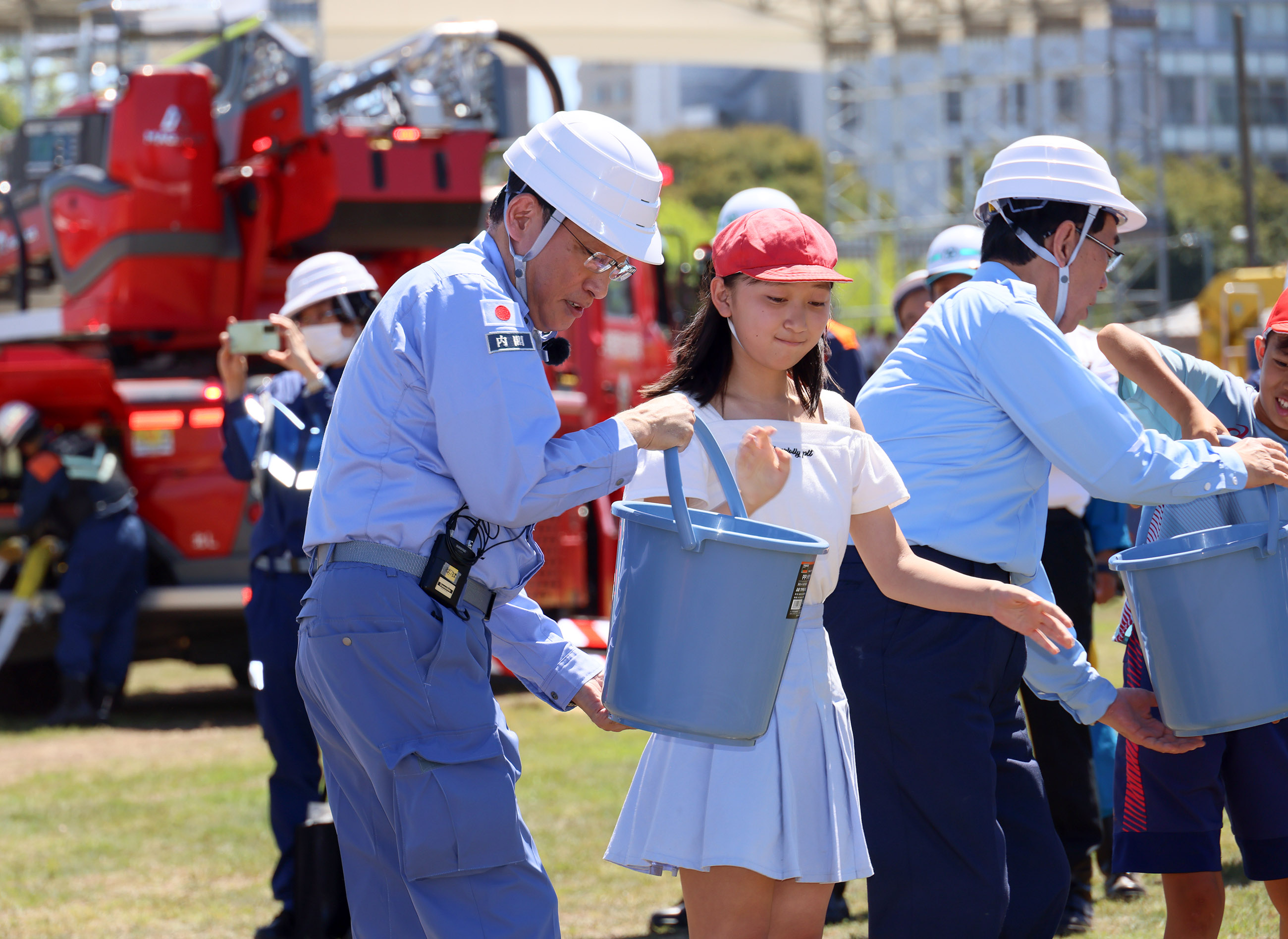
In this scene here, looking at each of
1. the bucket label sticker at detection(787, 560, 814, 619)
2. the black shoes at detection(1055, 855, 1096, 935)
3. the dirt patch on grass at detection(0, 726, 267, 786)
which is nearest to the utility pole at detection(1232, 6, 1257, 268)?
the dirt patch on grass at detection(0, 726, 267, 786)

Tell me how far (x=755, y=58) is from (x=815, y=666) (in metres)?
26.8

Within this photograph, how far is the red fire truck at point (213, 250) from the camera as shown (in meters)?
9.19

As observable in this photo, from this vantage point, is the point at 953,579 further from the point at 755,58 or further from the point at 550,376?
the point at 755,58

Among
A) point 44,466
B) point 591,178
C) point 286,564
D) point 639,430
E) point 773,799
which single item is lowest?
point 44,466

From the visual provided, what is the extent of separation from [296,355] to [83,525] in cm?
471

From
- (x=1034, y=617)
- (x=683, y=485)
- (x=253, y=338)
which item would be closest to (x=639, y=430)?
(x=683, y=485)

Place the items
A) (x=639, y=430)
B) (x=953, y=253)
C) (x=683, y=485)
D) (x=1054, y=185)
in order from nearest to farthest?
(x=639, y=430) < (x=683, y=485) < (x=1054, y=185) < (x=953, y=253)

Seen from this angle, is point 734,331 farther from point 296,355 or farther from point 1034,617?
point 296,355

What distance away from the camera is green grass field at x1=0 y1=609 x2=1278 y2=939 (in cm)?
526

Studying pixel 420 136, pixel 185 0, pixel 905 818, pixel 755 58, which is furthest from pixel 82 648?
pixel 755 58

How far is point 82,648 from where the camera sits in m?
9.18

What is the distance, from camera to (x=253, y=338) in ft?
18.0

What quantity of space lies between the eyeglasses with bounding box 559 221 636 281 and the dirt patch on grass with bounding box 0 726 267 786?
242 inches

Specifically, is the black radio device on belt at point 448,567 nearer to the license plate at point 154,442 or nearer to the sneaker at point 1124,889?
the sneaker at point 1124,889
